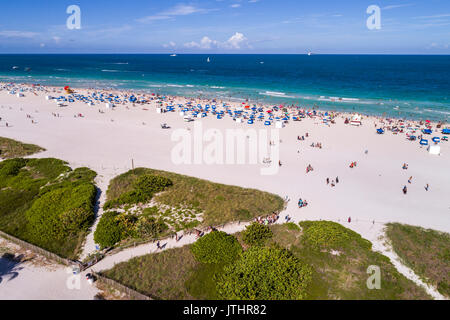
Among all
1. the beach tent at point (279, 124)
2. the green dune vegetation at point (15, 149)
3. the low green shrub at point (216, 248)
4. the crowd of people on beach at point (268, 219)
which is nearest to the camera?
the low green shrub at point (216, 248)

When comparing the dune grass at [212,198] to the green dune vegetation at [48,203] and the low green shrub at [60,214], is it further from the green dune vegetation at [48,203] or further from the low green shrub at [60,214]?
the green dune vegetation at [48,203]

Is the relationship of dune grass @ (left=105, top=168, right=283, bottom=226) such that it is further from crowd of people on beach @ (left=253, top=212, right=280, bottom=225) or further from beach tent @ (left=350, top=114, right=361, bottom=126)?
beach tent @ (left=350, top=114, right=361, bottom=126)

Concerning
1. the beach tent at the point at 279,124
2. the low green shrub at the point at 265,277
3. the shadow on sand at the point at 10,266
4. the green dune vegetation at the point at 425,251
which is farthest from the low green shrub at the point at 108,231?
the beach tent at the point at 279,124

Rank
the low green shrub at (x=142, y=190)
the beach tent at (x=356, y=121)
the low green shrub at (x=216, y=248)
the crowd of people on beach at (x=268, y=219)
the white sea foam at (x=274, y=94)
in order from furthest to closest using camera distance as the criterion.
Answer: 1. the white sea foam at (x=274, y=94)
2. the beach tent at (x=356, y=121)
3. the low green shrub at (x=142, y=190)
4. the crowd of people on beach at (x=268, y=219)
5. the low green shrub at (x=216, y=248)

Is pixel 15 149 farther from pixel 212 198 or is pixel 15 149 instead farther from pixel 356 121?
pixel 356 121

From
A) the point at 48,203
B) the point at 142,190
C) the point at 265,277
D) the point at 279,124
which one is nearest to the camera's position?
the point at 265,277

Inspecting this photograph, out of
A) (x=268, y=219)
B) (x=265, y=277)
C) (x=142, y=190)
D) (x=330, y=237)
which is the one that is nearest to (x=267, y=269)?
(x=265, y=277)

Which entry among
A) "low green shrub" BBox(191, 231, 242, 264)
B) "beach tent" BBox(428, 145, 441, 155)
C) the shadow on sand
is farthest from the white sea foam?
the shadow on sand
